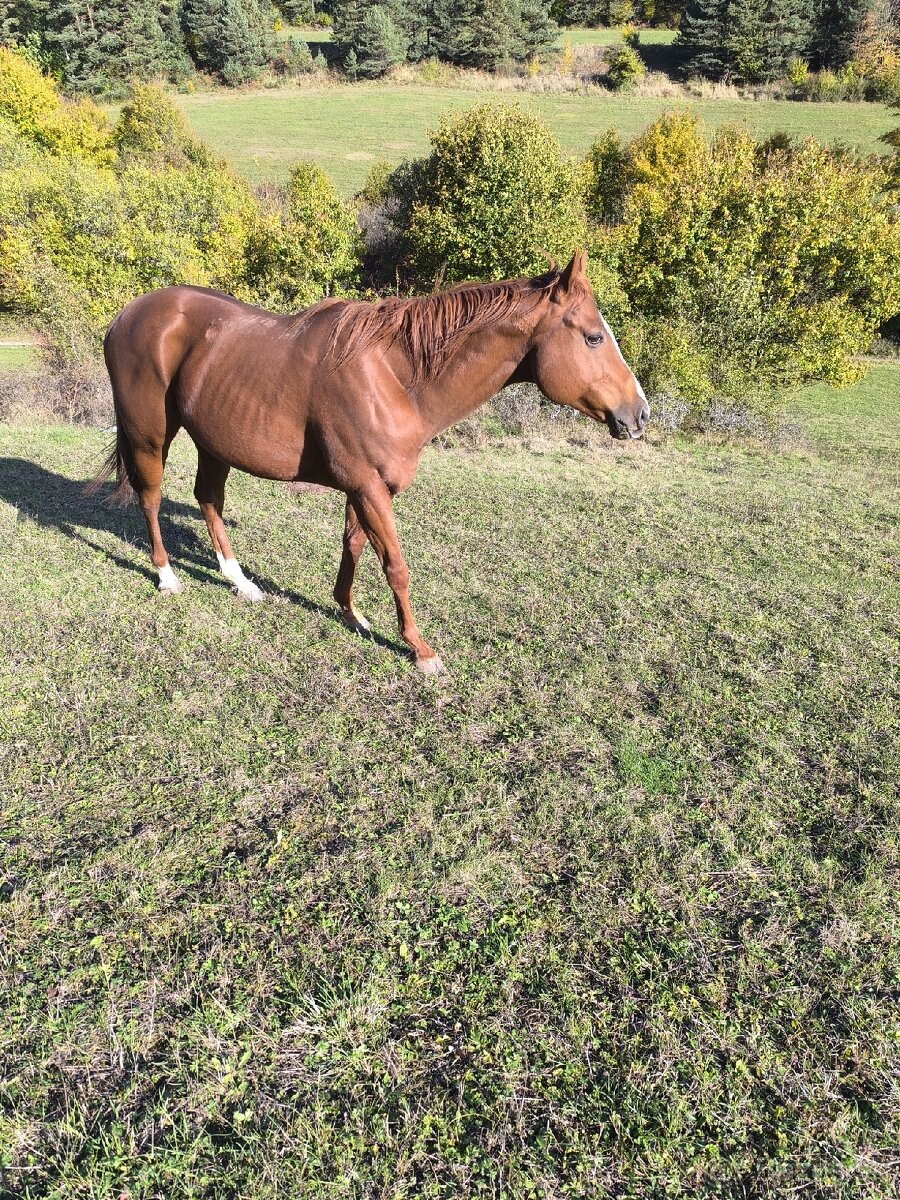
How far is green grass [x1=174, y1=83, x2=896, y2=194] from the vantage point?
39.5 meters

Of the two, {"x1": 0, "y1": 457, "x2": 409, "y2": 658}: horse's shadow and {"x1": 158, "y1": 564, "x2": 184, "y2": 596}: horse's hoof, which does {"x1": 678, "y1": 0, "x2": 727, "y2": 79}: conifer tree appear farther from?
{"x1": 158, "y1": 564, "x2": 184, "y2": 596}: horse's hoof

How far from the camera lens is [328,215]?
2114cm

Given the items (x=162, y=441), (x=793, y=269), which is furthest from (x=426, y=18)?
(x=162, y=441)

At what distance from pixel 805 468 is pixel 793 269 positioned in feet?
28.2

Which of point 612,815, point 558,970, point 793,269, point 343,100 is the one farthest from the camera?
point 343,100

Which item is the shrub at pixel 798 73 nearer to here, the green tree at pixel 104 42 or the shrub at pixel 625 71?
the shrub at pixel 625 71

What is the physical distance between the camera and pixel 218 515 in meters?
5.18

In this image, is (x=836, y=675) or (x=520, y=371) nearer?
(x=520, y=371)

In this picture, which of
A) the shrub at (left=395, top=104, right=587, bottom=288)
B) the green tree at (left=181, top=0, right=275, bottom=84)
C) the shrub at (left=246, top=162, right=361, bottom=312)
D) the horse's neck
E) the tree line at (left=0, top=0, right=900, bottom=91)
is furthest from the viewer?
the green tree at (left=181, top=0, right=275, bottom=84)

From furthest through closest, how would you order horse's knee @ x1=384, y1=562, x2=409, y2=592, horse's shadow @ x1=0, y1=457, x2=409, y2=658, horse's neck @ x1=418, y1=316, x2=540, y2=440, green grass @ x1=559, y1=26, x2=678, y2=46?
green grass @ x1=559, y1=26, x2=678, y2=46, horse's shadow @ x1=0, y1=457, x2=409, y2=658, horse's knee @ x1=384, y1=562, x2=409, y2=592, horse's neck @ x1=418, y1=316, x2=540, y2=440

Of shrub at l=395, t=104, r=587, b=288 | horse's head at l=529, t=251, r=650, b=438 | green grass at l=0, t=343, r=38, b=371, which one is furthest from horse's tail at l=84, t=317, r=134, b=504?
green grass at l=0, t=343, r=38, b=371

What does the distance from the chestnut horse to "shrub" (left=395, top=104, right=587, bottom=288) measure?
47.7ft

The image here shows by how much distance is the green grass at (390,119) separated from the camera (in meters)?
39.5

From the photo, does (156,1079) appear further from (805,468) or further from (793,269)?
A: (793,269)
